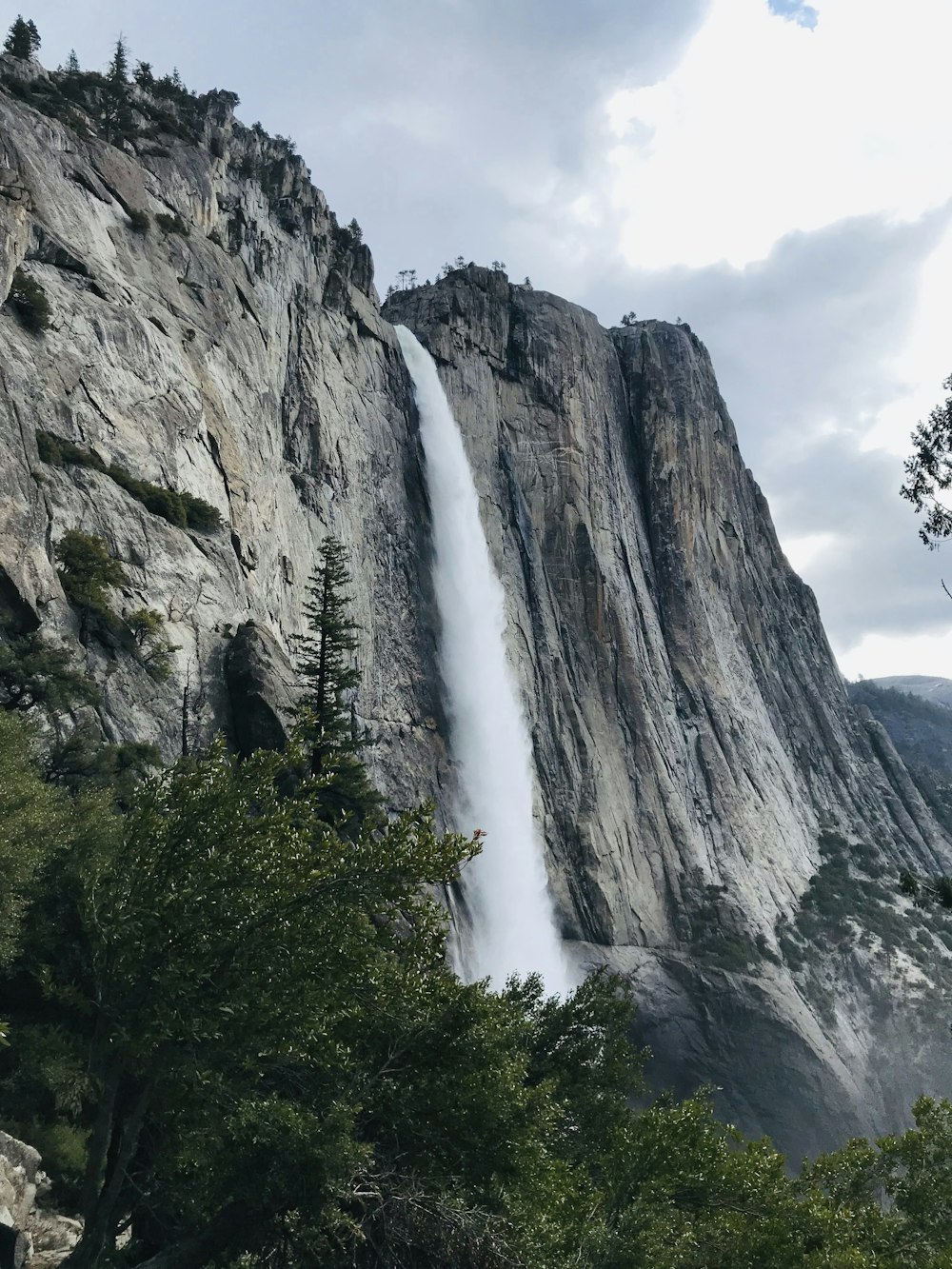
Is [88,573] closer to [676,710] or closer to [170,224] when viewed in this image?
[170,224]

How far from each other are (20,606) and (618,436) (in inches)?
2153

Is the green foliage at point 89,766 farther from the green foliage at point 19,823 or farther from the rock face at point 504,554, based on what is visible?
the green foliage at point 19,823

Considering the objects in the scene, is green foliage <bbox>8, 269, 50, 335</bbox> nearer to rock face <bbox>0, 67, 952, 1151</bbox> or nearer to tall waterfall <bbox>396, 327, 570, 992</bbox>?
rock face <bbox>0, 67, 952, 1151</bbox>

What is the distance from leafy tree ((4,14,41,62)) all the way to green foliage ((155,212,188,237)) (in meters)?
15.4

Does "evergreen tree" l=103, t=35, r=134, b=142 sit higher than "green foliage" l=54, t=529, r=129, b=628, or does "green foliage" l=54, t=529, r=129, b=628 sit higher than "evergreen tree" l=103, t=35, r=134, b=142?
"evergreen tree" l=103, t=35, r=134, b=142

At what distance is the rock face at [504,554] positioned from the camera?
32.3 meters

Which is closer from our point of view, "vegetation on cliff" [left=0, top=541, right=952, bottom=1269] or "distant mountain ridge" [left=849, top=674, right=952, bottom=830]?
"vegetation on cliff" [left=0, top=541, right=952, bottom=1269]

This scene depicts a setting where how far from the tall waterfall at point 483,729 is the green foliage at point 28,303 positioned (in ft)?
85.1

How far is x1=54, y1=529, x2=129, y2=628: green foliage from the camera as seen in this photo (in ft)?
92.9

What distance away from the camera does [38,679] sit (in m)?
24.2

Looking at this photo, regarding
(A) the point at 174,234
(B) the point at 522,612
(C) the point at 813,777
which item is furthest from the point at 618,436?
(A) the point at 174,234

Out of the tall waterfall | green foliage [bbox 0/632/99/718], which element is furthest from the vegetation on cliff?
the tall waterfall

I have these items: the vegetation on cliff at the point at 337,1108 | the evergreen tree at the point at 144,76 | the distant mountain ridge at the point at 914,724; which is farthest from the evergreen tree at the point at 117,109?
the distant mountain ridge at the point at 914,724

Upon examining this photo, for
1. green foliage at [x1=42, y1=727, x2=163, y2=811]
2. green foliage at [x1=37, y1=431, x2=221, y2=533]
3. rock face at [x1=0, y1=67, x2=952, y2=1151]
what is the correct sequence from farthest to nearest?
rock face at [x1=0, y1=67, x2=952, y2=1151]
green foliage at [x1=37, y1=431, x2=221, y2=533]
green foliage at [x1=42, y1=727, x2=163, y2=811]
